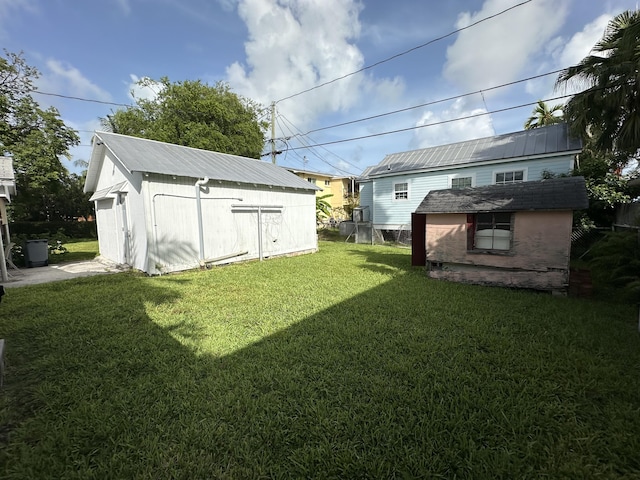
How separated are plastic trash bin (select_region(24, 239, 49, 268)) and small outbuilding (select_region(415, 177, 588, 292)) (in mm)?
13030

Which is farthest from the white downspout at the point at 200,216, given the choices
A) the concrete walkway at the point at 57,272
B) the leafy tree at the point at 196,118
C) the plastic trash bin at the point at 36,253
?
the leafy tree at the point at 196,118

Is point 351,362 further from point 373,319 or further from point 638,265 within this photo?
point 638,265

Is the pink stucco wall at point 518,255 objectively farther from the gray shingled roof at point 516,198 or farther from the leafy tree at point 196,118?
the leafy tree at point 196,118

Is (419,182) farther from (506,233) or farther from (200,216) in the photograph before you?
(200,216)

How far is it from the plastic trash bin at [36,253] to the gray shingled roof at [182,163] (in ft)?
10.5

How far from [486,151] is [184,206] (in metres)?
14.4

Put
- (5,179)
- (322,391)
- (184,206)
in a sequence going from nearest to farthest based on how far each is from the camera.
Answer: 1. (322,391)
2. (5,179)
3. (184,206)

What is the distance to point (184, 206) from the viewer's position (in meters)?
8.80

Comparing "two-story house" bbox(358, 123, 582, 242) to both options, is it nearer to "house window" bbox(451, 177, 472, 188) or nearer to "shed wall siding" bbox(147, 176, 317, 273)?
"house window" bbox(451, 177, 472, 188)

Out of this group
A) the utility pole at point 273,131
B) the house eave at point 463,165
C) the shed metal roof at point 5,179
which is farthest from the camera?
the utility pole at point 273,131

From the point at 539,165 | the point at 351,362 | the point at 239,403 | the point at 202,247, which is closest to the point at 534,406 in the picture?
the point at 351,362

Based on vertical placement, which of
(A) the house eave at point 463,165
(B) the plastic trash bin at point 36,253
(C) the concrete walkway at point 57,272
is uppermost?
(A) the house eave at point 463,165

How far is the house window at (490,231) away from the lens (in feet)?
22.3

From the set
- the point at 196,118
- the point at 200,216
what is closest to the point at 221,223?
the point at 200,216
